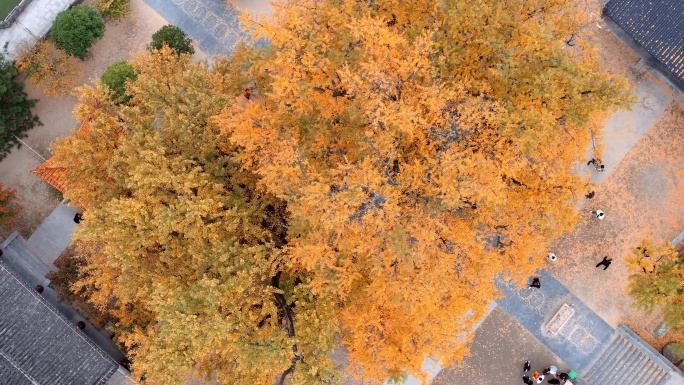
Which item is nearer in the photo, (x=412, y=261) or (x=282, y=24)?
(x=412, y=261)

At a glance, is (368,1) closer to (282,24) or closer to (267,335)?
(282,24)

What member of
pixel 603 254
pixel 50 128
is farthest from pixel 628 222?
pixel 50 128

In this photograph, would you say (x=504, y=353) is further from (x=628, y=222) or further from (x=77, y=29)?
(x=77, y=29)

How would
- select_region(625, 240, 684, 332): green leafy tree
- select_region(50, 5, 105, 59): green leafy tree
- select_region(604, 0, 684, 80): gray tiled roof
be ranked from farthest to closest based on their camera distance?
1. select_region(50, 5, 105, 59): green leafy tree
2. select_region(604, 0, 684, 80): gray tiled roof
3. select_region(625, 240, 684, 332): green leafy tree

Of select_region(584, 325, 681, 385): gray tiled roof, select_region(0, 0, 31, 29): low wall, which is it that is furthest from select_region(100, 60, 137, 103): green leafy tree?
select_region(584, 325, 681, 385): gray tiled roof

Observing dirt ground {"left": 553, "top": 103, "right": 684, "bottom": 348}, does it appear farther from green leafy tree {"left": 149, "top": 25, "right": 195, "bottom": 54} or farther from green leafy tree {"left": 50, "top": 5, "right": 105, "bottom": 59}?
green leafy tree {"left": 50, "top": 5, "right": 105, "bottom": 59}

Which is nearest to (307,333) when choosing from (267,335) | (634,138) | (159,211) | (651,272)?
(267,335)
